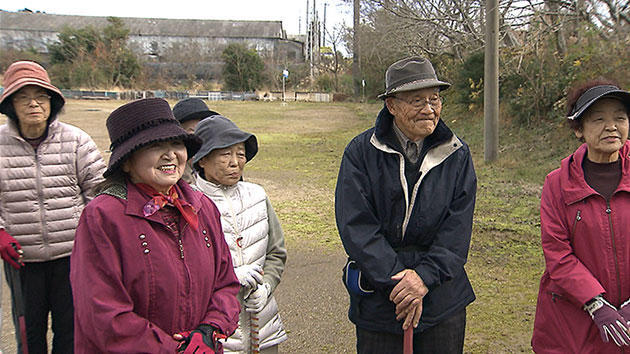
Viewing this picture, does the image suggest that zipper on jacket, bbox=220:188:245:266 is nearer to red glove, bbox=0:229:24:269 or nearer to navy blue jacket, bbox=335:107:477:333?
navy blue jacket, bbox=335:107:477:333

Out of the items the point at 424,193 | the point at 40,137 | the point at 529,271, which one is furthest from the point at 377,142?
the point at 529,271

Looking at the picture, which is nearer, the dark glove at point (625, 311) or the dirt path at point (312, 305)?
the dark glove at point (625, 311)

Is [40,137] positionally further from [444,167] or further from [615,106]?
[615,106]

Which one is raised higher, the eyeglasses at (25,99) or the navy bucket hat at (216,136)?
the eyeglasses at (25,99)

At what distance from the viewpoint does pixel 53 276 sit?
3.27 m

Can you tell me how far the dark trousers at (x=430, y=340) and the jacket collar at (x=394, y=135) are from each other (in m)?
0.83

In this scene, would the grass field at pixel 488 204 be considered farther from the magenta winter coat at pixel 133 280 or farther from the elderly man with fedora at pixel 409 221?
the magenta winter coat at pixel 133 280

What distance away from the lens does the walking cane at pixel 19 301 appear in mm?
3150

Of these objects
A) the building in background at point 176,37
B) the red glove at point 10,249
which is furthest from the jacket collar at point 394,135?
the building in background at point 176,37

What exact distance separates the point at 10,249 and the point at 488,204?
6.31 meters

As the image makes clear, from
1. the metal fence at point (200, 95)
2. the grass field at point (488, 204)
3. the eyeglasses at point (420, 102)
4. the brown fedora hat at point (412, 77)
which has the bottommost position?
the grass field at point (488, 204)

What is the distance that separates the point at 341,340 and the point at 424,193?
1989 millimetres

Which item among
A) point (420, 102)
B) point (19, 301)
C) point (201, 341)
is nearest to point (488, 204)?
point (420, 102)

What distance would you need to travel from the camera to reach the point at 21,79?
3.21m
